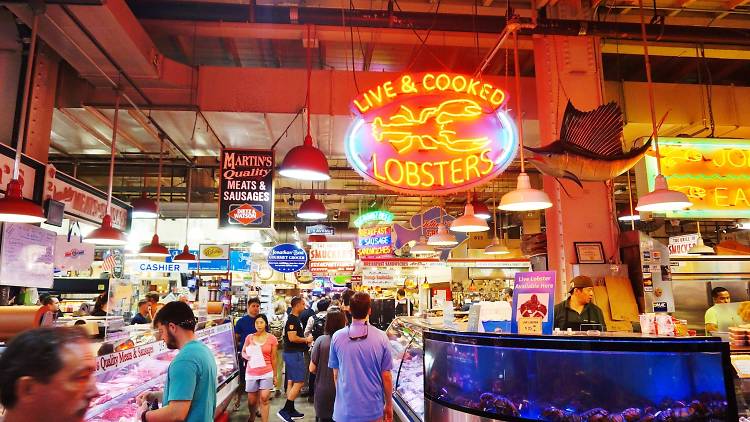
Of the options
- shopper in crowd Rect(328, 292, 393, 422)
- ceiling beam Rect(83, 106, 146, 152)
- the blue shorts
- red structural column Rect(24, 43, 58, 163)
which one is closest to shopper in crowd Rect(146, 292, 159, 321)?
ceiling beam Rect(83, 106, 146, 152)

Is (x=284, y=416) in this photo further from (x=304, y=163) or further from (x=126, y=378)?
(x=304, y=163)

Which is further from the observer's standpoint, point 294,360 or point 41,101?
point 294,360

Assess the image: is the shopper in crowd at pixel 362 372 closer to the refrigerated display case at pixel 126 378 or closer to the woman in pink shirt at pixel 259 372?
the refrigerated display case at pixel 126 378

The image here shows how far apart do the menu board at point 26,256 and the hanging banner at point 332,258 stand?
35.4ft

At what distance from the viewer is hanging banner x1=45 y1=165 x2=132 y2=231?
721 centimetres

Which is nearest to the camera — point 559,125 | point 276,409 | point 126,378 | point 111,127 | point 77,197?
point 126,378

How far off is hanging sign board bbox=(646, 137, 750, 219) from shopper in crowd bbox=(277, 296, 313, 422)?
20.3 ft

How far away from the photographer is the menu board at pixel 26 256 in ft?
21.0

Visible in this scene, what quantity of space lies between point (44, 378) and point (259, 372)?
655 centimetres

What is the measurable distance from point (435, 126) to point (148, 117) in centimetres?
569

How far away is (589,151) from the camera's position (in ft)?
16.2

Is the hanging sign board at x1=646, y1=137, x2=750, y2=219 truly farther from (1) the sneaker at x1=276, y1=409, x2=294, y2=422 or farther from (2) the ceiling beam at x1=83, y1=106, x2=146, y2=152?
(2) the ceiling beam at x1=83, y1=106, x2=146, y2=152

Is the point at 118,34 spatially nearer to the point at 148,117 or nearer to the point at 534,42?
the point at 148,117

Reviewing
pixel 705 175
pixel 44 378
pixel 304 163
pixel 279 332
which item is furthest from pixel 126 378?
pixel 279 332
